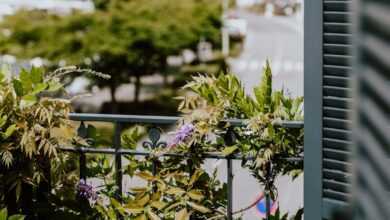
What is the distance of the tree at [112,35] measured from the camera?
27.5m

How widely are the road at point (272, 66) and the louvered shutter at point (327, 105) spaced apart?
41 cm

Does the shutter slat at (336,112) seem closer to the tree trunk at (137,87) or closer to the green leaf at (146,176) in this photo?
the green leaf at (146,176)

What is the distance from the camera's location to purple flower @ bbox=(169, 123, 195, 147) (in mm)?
3354

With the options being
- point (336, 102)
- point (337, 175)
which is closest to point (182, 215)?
point (337, 175)

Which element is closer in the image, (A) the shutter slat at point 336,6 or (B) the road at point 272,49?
(A) the shutter slat at point 336,6

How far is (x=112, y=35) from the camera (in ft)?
92.5

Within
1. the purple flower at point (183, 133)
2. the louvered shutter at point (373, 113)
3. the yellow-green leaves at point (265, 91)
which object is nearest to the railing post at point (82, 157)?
the purple flower at point (183, 133)

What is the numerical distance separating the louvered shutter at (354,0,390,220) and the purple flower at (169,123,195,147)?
1.96 meters

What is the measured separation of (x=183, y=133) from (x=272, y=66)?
56cm

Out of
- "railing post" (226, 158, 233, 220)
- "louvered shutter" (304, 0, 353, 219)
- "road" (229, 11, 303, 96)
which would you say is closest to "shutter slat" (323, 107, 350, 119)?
"louvered shutter" (304, 0, 353, 219)

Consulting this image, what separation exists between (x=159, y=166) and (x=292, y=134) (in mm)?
627

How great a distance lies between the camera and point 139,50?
95.0ft

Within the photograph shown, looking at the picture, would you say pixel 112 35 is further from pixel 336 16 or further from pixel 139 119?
pixel 336 16

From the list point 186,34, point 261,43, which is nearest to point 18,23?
point 186,34
